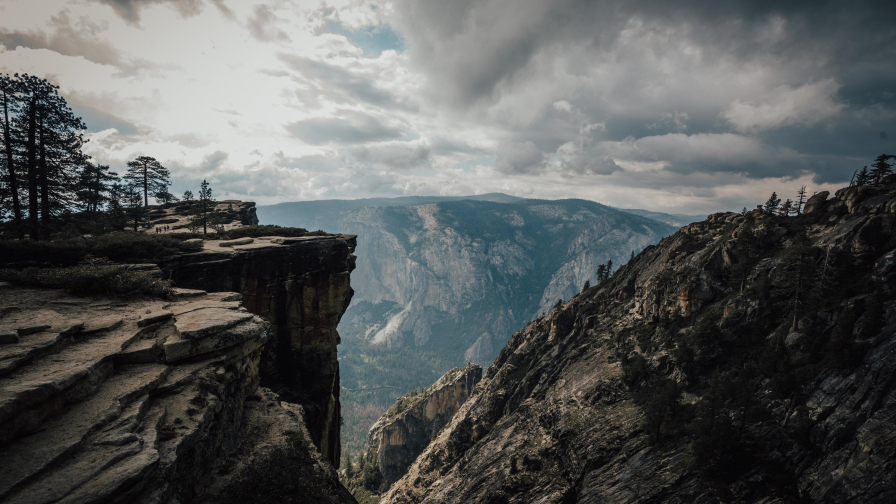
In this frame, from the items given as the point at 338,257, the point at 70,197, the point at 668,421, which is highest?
the point at 70,197

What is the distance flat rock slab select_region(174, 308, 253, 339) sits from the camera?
54.5ft

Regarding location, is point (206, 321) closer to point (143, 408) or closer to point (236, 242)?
point (143, 408)

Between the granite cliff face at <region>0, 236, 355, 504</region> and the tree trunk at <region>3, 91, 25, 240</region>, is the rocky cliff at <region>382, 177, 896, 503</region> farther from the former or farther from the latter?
the tree trunk at <region>3, 91, 25, 240</region>

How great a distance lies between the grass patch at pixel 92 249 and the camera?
22922 mm

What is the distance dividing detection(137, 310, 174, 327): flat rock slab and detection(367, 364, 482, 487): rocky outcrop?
124986 millimetres

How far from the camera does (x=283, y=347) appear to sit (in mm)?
37312

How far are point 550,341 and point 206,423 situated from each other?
80915 mm

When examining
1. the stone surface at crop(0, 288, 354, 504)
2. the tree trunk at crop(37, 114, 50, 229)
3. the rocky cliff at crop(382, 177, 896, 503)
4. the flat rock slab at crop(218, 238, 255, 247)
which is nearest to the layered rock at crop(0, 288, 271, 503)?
the stone surface at crop(0, 288, 354, 504)

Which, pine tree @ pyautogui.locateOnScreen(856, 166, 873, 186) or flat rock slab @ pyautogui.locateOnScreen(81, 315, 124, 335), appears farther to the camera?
pine tree @ pyautogui.locateOnScreen(856, 166, 873, 186)

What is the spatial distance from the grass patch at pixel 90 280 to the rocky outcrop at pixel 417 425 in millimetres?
123331

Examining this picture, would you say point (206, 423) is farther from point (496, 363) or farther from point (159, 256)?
point (496, 363)

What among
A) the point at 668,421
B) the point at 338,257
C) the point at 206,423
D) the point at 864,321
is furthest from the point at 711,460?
the point at 338,257

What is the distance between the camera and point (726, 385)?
36469 millimetres

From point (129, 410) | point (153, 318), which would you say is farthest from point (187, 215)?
point (129, 410)
